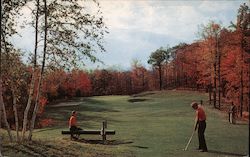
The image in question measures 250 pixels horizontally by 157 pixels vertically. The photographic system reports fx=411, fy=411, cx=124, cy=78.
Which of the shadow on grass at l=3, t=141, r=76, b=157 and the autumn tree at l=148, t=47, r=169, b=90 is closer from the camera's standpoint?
Answer: the shadow on grass at l=3, t=141, r=76, b=157

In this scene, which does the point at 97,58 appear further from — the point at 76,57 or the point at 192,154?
the point at 192,154

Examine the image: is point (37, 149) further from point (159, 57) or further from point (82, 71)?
point (159, 57)

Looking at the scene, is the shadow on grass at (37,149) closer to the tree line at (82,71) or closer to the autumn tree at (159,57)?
the tree line at (82,71)

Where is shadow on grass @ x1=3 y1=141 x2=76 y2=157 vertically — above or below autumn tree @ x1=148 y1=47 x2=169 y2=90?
below

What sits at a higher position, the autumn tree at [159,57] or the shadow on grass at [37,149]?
the autumn tree at [159,57]

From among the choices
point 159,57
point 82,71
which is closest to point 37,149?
point 82,71

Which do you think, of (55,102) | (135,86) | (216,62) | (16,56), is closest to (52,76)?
(16,56)

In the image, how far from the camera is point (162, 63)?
100812 mm

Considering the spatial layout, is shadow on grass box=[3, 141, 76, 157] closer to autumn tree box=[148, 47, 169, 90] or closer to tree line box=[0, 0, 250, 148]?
tree line box=[0, 0, 250, 148]

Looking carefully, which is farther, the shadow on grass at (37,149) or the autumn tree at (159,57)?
the autumn tree at (159,57)

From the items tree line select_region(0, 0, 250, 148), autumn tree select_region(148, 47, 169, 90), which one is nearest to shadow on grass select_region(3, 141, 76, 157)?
tree line select_region(0, 0, 250, 148)

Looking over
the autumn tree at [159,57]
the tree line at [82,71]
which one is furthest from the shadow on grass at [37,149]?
the autumn tree at [159,57]

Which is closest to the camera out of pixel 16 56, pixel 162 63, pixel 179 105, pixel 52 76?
pixel 16 56

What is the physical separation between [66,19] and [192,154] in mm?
7440
